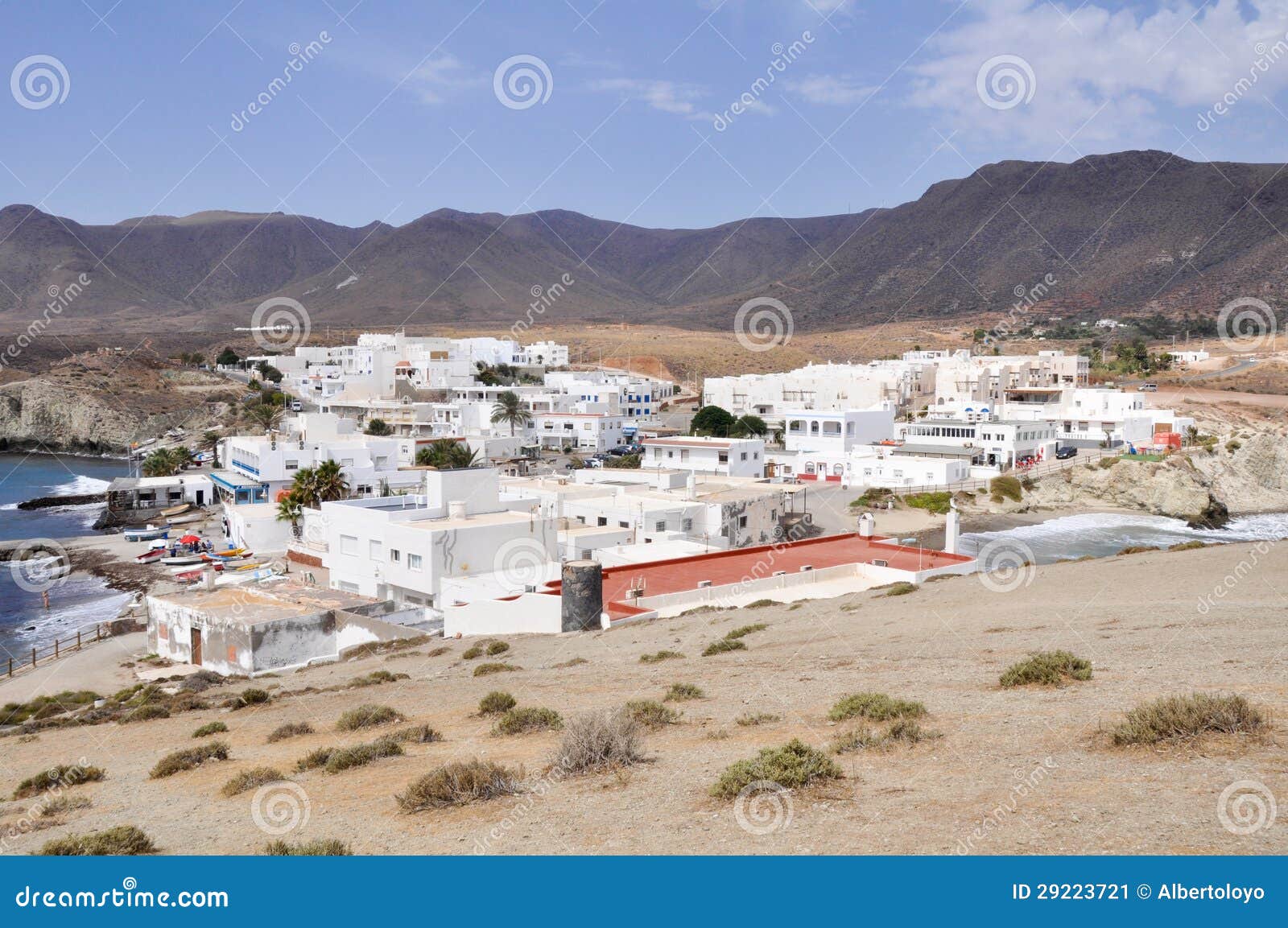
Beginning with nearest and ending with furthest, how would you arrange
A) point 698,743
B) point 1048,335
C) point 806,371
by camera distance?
point 698,743
point 806,371
point 1048,335

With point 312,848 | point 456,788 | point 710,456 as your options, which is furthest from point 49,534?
point 312,848

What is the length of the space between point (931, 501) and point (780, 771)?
50.3m

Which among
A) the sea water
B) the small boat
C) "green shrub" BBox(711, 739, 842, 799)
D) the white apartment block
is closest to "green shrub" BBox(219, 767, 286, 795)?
"green shrub" BBox(711, 739, 842, 799)

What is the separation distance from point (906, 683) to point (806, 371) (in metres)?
75.3

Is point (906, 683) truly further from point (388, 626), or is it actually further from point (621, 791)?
point (388, 626)

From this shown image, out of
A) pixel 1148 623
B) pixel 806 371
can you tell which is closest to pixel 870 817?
pixel 1148 623

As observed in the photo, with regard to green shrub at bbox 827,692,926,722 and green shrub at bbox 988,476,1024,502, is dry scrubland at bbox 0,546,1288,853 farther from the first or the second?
green shrub at bbox 988,476,1024,502

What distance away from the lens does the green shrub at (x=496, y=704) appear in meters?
13.2

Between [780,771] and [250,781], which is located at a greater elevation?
[780,771]

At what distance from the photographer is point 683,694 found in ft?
42.0

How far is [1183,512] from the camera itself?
59.3 meters

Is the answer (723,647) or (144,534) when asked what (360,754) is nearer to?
(723,647)

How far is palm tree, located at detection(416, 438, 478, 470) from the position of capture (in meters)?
62.5

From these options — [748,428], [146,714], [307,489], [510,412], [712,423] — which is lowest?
[146,714]
